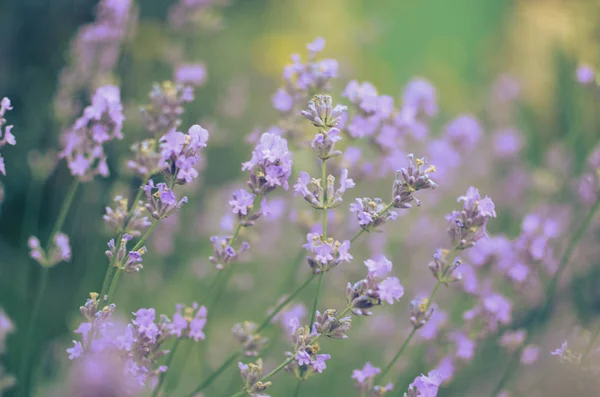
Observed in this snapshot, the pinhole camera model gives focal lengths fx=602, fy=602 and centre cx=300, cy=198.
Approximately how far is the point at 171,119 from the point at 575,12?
1.87 meters

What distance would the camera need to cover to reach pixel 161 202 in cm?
91

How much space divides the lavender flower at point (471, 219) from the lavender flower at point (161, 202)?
44 centimetres

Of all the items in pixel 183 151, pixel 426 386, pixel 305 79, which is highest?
pixel 305 79

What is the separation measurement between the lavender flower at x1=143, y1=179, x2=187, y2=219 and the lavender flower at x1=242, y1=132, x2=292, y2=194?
4.6 inches

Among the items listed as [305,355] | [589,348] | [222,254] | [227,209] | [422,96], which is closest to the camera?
[305,355]

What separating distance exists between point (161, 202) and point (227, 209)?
96 cm

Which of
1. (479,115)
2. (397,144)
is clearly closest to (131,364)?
(397,144)

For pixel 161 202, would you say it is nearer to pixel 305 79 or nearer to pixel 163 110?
pixel 163 110

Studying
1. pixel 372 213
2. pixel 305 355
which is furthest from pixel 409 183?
pixel 305 355

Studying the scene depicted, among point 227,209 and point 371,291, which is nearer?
point 371,291

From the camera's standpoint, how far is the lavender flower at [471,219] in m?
0.96

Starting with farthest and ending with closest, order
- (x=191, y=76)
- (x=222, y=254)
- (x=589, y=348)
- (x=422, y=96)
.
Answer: (x=422, y=96)
(x=191, y=76)
(x=589, y=348)
(x=222, y=254)

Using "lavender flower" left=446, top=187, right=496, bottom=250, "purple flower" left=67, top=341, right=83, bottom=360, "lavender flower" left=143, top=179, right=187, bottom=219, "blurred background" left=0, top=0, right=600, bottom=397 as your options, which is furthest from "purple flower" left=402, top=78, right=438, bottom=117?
"purple flower" left=67, top=341, right=83, bottom=360

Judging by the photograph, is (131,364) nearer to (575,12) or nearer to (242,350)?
(242,350)
